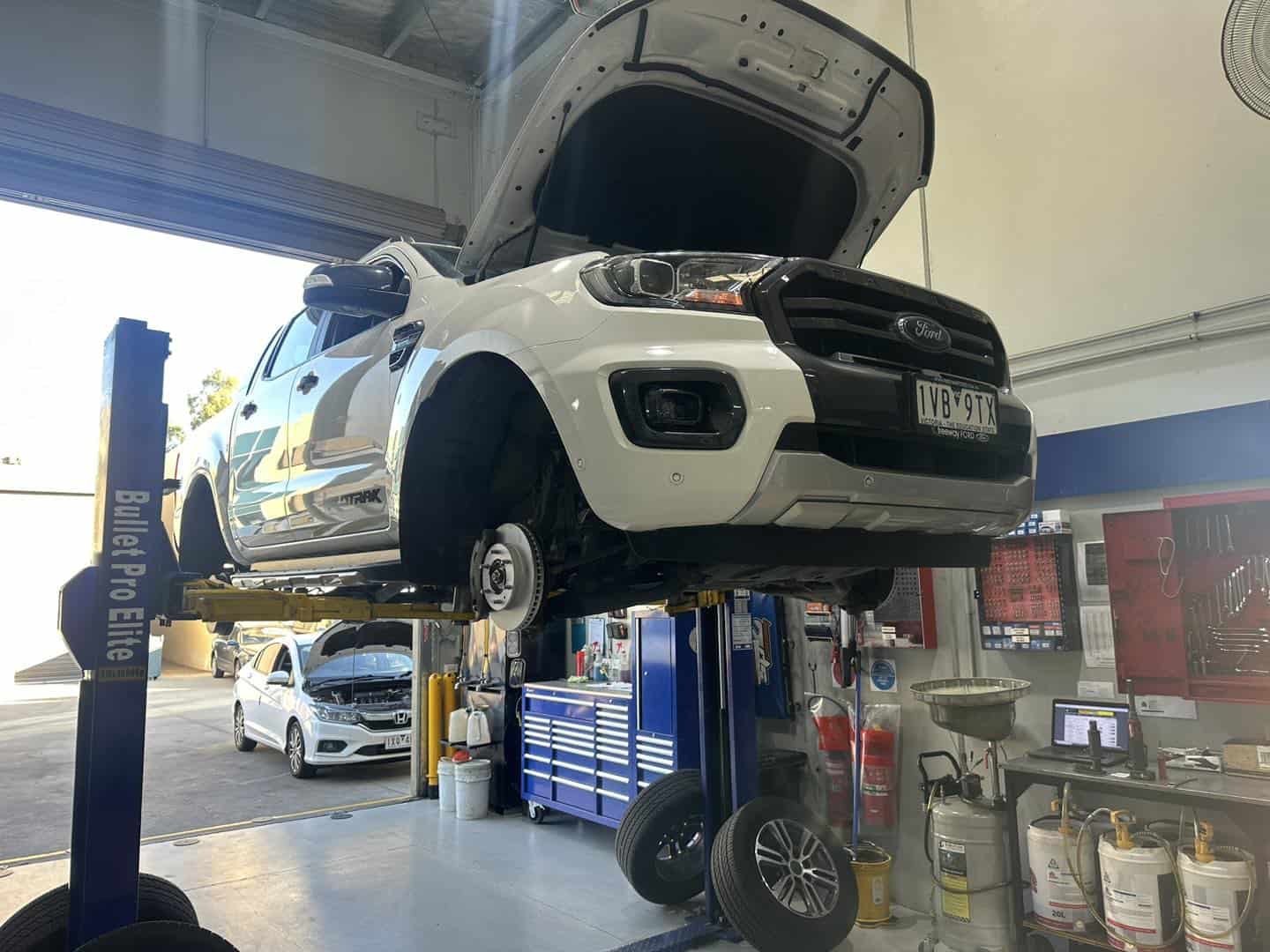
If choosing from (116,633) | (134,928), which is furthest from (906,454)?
(134,928)

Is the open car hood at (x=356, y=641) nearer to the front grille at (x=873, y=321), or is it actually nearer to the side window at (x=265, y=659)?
the side window at (x=265, y=659)

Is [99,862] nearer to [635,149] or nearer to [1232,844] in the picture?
[635,149]

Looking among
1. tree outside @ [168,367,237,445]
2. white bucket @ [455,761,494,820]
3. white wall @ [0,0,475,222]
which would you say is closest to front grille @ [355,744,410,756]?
white bucket @ [455,761,494,820]

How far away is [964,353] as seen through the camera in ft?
6.36

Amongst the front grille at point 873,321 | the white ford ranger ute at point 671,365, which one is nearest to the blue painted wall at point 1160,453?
the white ford ranger ute at point 671,365

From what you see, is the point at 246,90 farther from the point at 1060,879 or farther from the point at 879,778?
Result: the point at 1060,879

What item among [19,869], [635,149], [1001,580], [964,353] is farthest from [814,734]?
[19,869]

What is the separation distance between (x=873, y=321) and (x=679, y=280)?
43cm

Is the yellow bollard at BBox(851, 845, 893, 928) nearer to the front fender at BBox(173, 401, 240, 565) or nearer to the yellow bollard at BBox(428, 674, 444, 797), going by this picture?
the front fender at BBox(173, 401, 240, 565)

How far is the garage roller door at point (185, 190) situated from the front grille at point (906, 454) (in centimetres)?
478

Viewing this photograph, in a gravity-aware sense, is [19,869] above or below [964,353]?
below

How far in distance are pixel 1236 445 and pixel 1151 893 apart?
141 cm

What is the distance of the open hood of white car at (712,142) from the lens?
74.5 inches

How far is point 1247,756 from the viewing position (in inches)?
98.3
